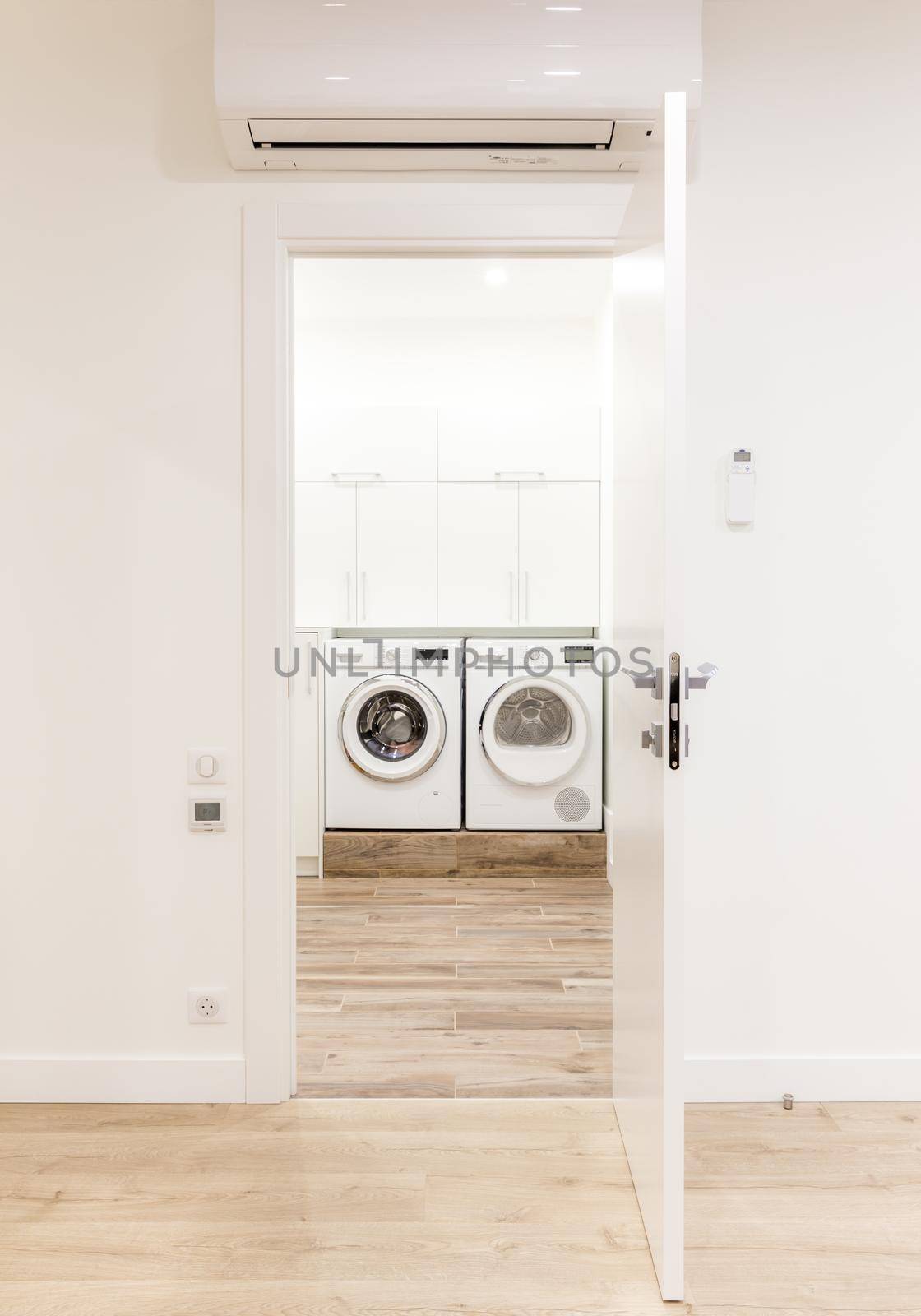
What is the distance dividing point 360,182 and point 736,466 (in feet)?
3.45

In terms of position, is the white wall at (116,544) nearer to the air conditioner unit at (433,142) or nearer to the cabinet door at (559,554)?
the air conditioner unit at (433,142)

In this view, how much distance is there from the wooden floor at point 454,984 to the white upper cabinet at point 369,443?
6.10ft

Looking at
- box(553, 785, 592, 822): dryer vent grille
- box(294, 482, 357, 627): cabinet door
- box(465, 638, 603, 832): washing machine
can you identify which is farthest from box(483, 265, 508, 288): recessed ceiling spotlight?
box(553, 785, 592, 822): dryer vent grille

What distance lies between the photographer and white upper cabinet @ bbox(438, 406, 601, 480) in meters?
3.86

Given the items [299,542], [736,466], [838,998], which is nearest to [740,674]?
[736,466]

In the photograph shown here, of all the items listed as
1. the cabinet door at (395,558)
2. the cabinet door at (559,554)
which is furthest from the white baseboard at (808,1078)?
the cabinet door at (395,558)

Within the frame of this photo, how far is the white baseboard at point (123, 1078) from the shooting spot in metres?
1.89

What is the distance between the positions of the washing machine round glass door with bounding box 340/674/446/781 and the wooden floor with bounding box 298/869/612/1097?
0.48 meters

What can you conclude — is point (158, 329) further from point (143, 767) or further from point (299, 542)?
point (299, 542)

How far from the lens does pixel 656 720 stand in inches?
55.3

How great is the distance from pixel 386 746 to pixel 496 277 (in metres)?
2.11

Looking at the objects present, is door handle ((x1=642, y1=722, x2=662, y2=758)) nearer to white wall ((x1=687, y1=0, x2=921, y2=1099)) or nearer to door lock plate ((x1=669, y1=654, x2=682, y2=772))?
door lock plate ((x1=669, y1=654, x2=682, y2=772))

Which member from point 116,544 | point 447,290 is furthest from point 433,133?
point 447,290

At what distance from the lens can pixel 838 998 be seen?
191 centimetres
